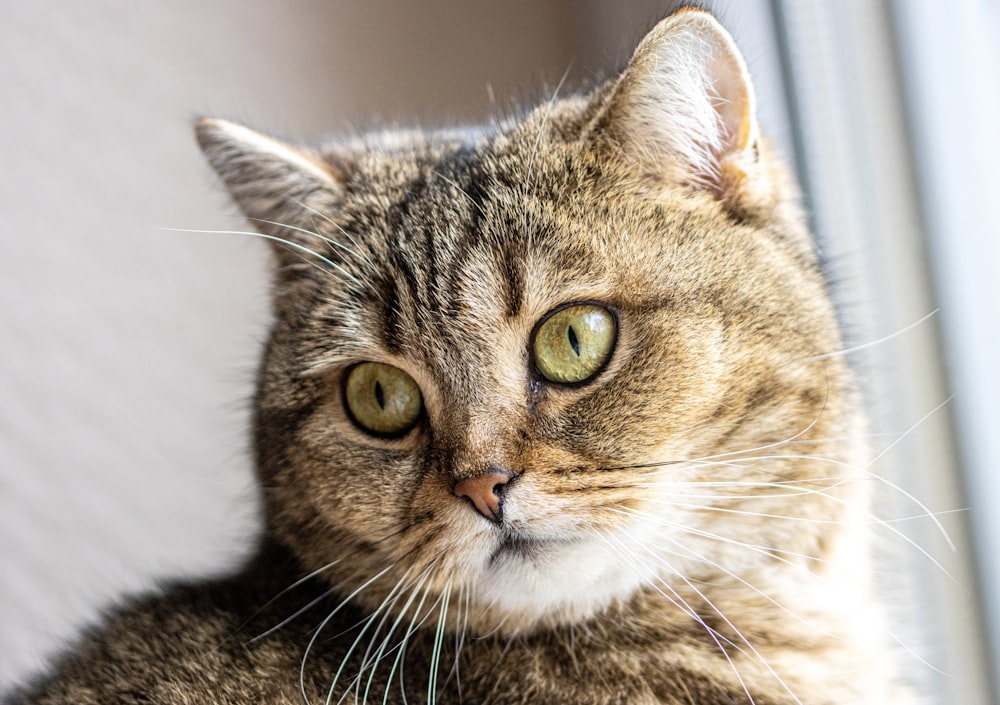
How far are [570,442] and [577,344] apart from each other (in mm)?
111

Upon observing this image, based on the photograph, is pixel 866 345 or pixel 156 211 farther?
pixel 156 211

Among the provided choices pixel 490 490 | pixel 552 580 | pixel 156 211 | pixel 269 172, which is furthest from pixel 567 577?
pixel 156 211

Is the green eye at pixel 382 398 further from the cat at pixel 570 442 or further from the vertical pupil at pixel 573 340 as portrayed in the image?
the vertical pupil at pixel 573 340

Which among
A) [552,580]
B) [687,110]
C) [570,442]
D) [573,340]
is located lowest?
[552,580]

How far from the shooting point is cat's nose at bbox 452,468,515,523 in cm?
85

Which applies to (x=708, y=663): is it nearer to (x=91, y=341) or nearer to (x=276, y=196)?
(x=276, y=196)

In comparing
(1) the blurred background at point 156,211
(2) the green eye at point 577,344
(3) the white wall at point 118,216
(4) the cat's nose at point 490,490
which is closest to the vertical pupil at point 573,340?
(2) the green eye at point 577,344

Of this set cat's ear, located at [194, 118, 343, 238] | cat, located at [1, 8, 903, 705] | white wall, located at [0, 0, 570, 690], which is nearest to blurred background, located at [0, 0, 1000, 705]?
white wall, located at [0, 0, 570, 690]

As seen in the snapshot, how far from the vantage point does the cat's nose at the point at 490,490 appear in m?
0.85

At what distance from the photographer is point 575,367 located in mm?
941

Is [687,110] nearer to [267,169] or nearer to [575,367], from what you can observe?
[575,367]

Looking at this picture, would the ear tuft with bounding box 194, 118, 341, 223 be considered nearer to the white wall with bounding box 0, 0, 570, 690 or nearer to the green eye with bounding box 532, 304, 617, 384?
the green eye with bounding box 532, 304, 617, 384

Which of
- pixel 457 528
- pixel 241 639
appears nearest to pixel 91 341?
pixel 241 639

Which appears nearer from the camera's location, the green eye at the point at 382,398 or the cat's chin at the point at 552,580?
the cat's chin at the point at 552,580
